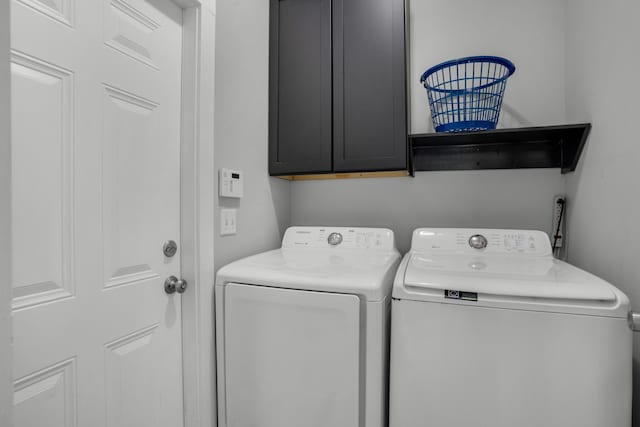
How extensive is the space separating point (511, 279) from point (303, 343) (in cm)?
74

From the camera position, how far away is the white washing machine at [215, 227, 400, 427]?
1.13 metres

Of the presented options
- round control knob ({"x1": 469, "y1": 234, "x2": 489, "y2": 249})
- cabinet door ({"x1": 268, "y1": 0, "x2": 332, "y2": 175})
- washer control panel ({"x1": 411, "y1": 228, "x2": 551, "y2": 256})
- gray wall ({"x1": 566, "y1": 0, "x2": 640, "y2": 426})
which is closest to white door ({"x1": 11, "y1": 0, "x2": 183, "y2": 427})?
Result: cabinet door ({"x1": 268, "y1": 0, "x2": 332, "y2": 175})

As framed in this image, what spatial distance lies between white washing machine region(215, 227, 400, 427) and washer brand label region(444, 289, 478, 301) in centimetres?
22

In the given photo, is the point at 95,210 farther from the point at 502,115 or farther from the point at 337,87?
the point at 502,115

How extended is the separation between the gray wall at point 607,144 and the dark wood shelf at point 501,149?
0.32 feet

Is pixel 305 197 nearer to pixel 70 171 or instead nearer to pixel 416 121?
pixel 416 121

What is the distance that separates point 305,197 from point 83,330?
138cm

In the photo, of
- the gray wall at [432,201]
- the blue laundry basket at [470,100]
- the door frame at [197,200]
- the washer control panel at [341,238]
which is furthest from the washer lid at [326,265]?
the blue laundry basket at [470,100]

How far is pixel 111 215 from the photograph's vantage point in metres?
1.03

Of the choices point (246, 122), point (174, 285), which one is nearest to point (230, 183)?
point (246, 122)

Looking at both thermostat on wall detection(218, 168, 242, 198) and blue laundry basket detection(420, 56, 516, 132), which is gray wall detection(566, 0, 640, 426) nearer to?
blue laundry basket detection(420, 56, 516, 132)

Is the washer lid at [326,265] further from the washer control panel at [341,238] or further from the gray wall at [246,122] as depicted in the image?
the gray wall at [246,122]

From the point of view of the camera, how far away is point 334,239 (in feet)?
5.72

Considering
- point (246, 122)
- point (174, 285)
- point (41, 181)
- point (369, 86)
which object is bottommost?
point (174, 285)
